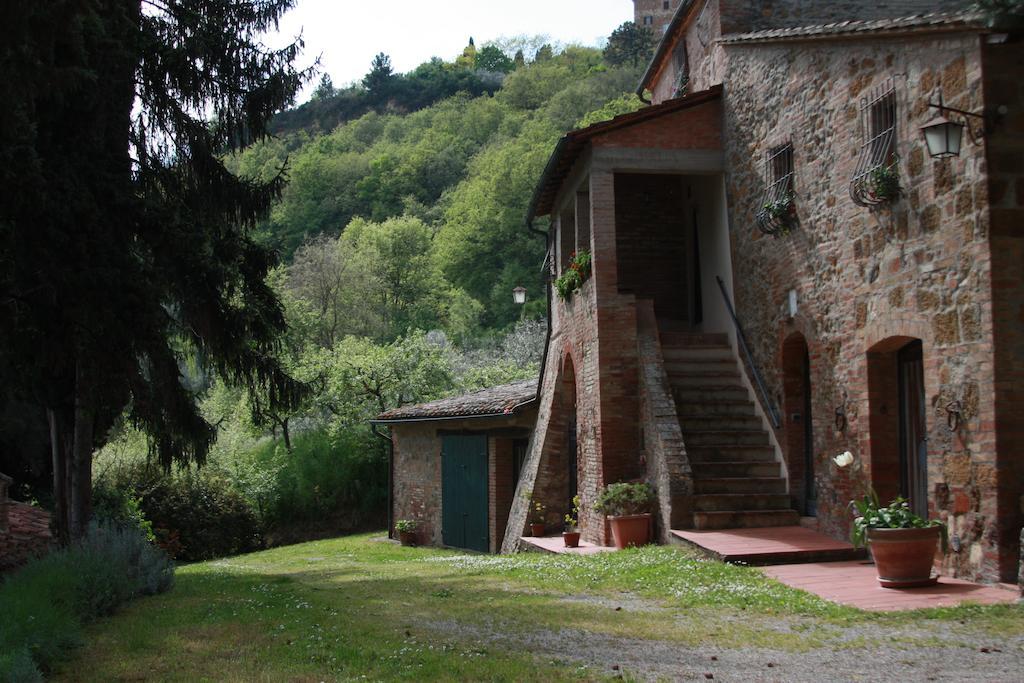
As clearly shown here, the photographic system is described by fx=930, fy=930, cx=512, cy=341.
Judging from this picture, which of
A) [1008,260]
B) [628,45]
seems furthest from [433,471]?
[628,45]

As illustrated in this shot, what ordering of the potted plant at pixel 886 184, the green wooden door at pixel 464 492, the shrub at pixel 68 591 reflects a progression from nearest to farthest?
the shrub at pixel 68 591
the potted plant at pixel 886 184
the green wooden door at pixel 464 492

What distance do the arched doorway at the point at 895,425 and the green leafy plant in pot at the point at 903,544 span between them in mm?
1571

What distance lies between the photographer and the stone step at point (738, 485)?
1114 cm

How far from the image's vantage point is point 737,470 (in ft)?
37.4

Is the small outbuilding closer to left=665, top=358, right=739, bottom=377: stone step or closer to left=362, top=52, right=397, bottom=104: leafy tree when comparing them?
left=665, top=358, right=739, bottom=377: stone step

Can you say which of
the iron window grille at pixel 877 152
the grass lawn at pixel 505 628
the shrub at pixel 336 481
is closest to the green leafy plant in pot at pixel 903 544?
the grass lawn at pixel 505 628

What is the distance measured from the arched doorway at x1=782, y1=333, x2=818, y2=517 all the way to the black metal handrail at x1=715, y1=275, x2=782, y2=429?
25cm

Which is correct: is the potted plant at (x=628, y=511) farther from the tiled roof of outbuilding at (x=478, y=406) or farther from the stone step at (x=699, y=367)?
the tiled roof of outbuilding at (x=478, y=406)

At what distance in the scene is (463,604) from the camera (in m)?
7.68

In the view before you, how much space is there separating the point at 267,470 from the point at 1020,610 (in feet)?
72.9

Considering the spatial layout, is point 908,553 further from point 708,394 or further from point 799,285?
point 708,394

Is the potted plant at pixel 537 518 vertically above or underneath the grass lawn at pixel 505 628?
underneath

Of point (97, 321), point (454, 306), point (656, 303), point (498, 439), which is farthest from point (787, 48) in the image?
point (454, 306)

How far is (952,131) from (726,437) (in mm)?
5496
